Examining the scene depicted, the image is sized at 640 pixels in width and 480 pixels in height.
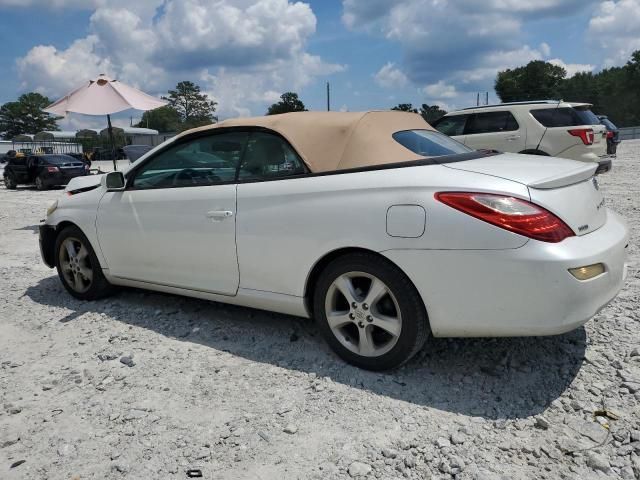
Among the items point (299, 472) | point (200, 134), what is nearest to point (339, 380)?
point (299, 472)

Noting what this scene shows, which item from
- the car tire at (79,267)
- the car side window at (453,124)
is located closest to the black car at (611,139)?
the car side window at (453,124)

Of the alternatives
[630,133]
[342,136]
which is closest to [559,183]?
[342,136]

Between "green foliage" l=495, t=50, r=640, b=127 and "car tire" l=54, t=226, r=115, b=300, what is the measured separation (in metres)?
56.1

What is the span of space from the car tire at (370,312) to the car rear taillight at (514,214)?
52 cm

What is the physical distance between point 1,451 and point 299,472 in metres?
1.52

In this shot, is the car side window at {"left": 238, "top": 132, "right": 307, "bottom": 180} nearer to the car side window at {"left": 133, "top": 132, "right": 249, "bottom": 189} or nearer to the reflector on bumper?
the car side window at {"left": 133, "top": 132, "right": 249, "bottom": 189}

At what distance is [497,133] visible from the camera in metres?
10.0

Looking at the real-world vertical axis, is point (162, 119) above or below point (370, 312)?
above

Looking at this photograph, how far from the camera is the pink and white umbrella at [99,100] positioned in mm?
10180

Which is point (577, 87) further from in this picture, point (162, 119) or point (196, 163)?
point (162, 119)

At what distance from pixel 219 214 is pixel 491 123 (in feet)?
26.3

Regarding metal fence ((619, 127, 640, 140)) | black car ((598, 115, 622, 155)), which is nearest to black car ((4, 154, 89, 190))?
black car ((598, 115, 622, 155))

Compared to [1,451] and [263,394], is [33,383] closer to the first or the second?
[1,451]

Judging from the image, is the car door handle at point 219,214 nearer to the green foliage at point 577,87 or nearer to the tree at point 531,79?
the green foliage at point 577,87
